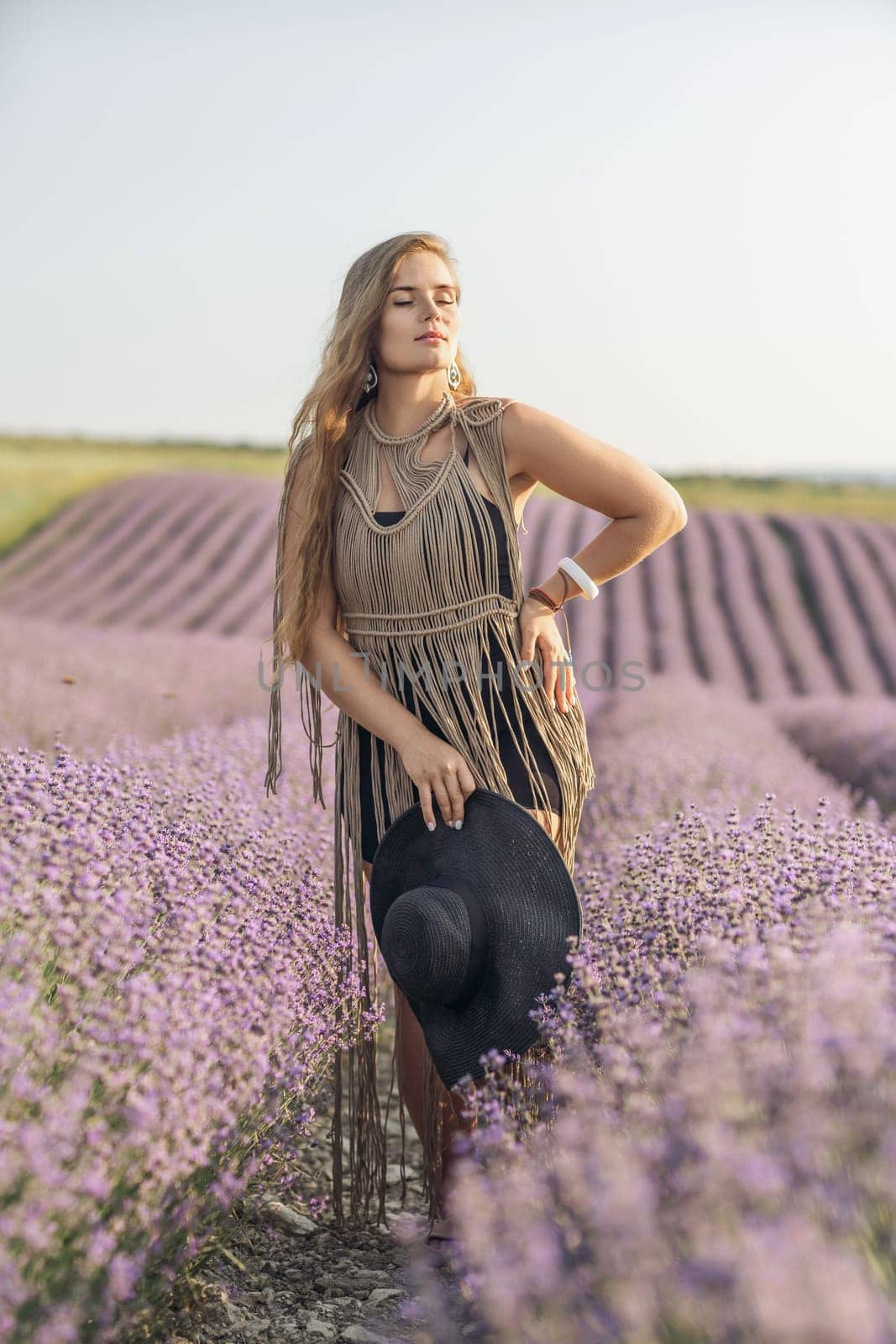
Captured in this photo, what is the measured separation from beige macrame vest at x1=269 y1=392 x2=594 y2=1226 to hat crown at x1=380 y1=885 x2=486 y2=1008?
0.31m

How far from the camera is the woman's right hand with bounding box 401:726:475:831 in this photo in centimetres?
213

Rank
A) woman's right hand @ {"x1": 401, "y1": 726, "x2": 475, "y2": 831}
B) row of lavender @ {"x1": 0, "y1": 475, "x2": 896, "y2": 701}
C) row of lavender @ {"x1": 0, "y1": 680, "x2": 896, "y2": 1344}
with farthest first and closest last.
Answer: row of lavender @ {"x1": 0, "y1": 475, "x2": 896, "y2": 701} → woman's right hand @ {"x1": 401, "y1": 726, "x2": 475, "y2": 831} → row of lavender @ {"x1": 0, "y1": 680, "x2": 896, "y2": 1344}

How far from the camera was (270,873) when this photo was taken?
2.47m

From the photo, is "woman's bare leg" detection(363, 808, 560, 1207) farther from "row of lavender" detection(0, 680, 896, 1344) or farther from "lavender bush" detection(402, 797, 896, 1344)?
"lavender bush" detection(402, 797, 896, 1344)

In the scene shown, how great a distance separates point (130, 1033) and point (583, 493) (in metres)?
1.38

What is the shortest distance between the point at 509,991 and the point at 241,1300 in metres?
0.79

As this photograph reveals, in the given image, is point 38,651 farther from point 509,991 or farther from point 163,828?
point 509,991

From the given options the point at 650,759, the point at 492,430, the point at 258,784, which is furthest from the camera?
the point at 650,759

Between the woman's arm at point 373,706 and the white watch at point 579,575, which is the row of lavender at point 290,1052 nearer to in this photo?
the woman's arm at point 373,706

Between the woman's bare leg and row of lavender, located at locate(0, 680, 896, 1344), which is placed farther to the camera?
the woman's bare leg

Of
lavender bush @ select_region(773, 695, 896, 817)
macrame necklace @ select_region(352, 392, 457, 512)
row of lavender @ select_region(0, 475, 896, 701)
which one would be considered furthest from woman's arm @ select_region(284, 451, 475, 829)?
row of lavender @ select_region(0, 475, 896, 701)

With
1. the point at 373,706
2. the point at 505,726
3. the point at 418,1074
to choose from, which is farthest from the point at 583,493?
the point at 418,1074

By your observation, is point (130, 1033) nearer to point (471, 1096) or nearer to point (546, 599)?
point (471, 1096)

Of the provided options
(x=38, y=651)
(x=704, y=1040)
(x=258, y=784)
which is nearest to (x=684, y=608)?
(x=38, y=651)
